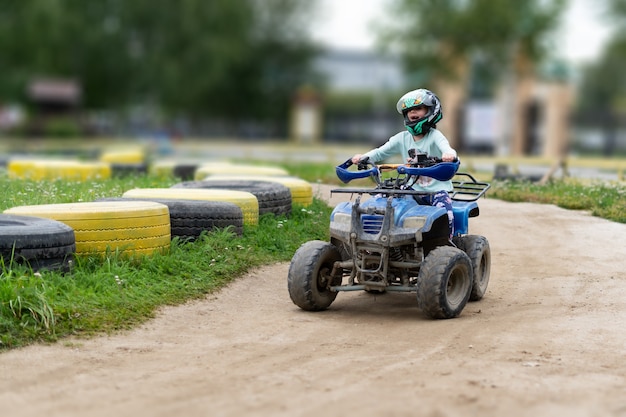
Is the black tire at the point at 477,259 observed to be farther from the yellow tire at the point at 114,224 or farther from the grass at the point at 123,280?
the yellow tire at the point at 114,224

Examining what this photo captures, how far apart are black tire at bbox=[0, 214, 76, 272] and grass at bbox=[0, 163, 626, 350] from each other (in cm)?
9

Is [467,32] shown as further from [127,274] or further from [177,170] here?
[127,274]

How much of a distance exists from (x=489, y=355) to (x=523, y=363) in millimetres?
330

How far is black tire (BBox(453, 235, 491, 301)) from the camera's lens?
9.69 m

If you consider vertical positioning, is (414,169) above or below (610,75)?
below

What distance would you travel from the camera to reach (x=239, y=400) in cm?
631

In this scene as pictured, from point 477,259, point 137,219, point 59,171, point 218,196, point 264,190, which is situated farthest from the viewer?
point 59,171

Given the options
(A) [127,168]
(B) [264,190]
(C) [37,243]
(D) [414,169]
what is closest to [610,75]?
(A) [127,168]

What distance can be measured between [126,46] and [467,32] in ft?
65.0

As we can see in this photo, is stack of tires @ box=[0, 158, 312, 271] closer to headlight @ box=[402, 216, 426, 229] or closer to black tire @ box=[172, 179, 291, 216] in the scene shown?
black tire @ box=[172, 179, 291, 216]

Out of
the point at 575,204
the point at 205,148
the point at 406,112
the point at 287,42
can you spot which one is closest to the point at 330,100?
the point at 287,42

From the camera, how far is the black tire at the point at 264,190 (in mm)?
12477

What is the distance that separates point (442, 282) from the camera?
8.62 m

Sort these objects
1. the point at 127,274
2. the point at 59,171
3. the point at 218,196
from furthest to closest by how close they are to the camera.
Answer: the point at 59,171 → the point at 218,196 → the point at 127,274
